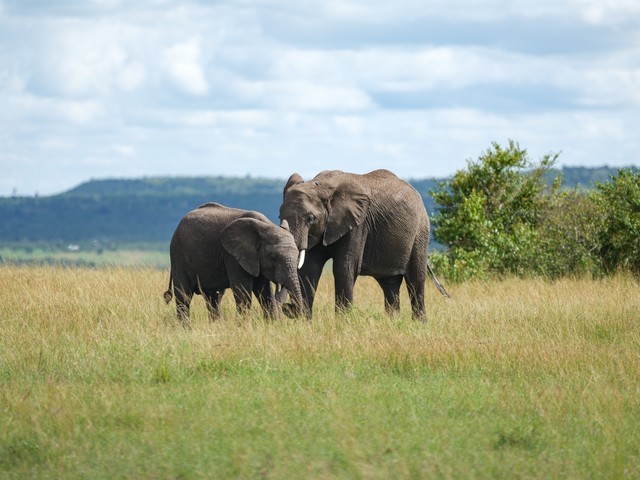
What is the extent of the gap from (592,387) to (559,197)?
1531cm

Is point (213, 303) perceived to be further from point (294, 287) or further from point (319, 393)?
point (319, 393)

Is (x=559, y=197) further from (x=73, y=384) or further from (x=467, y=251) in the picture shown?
(x=73, y=384)

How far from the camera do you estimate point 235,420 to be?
895cm

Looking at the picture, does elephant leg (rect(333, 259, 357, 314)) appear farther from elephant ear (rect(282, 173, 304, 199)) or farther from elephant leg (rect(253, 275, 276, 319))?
elephant ear (rect(282, 173, 304, 199))

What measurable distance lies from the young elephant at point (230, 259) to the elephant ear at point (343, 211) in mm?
827

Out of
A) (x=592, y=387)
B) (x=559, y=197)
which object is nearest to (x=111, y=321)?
(x=592, y=387)

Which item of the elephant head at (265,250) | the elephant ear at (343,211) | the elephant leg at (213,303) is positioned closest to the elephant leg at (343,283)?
the elephant ear at (343,211)

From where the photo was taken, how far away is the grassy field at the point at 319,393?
8023 millimetres

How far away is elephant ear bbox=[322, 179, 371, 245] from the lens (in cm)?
1445

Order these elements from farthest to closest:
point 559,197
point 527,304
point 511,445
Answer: point 559,197 < point 527,304 < point 511,445

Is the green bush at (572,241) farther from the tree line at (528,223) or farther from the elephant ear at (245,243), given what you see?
the elephant ear at (245,243)

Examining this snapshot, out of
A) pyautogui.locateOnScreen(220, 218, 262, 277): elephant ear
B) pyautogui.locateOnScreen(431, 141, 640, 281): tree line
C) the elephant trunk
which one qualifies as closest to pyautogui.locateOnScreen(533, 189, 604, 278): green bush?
pyautogui.locateOnScreen(431, 141, 640, 281): tree line

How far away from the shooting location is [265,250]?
44.9ft

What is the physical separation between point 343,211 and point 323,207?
0.31 m
